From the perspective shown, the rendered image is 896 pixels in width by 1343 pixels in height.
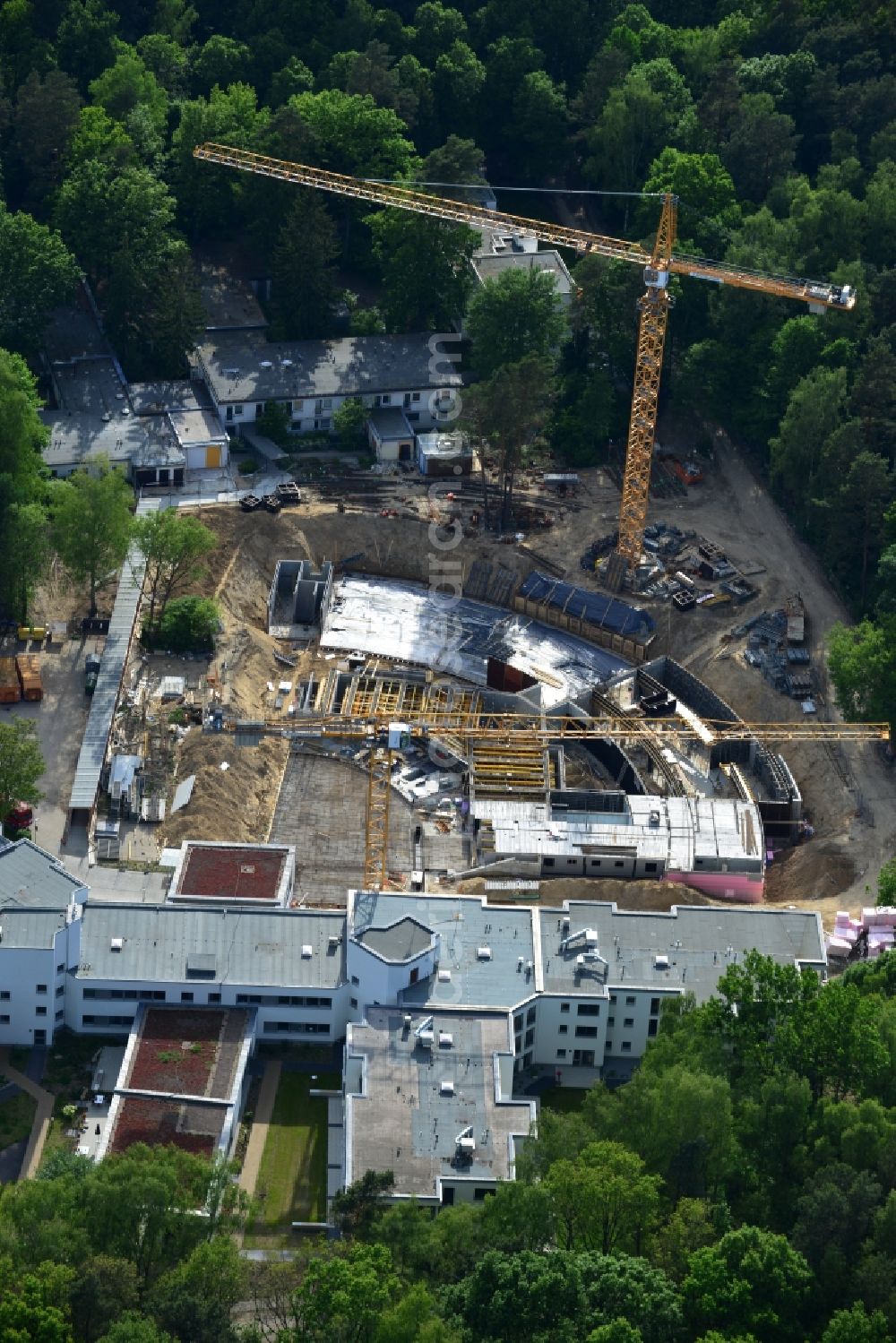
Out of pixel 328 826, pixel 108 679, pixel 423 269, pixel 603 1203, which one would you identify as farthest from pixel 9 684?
pixel 603 1203

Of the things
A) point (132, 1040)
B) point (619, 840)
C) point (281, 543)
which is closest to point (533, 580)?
point (281, 543)

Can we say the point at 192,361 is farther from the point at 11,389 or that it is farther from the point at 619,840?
the point at 619,840

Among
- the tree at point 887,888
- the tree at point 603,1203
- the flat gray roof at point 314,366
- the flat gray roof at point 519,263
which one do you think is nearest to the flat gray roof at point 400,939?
the tree at point 603,1203

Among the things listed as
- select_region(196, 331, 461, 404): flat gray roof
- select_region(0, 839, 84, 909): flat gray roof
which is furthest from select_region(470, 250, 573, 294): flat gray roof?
select_region(0, 839, 84, 909): flat gray roof

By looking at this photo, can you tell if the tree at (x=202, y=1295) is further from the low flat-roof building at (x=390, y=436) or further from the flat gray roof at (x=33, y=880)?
the low flat-roof building at (x=390, y=436)

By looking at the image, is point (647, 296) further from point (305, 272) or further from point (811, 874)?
point (811, 874)

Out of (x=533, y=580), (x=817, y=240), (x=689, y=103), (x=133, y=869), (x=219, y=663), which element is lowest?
(x=133, y=869)
